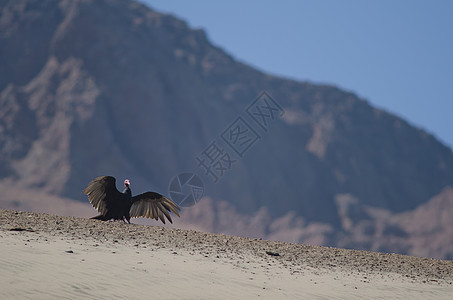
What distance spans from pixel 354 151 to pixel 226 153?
25488 mm

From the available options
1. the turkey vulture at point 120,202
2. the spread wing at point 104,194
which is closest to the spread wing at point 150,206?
the turkey vulture at point 120,202

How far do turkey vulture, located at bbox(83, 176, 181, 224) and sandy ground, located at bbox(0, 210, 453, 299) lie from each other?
422 mm

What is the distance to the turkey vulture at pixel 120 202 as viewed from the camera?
13.4 metres

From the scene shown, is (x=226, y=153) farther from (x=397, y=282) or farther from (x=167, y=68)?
(x=397, y=282)

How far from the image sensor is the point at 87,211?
65.6m

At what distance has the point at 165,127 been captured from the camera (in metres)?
80.8

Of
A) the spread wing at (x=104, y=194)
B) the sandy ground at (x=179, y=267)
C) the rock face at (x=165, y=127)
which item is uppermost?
the rock face at (x=165, y=127)

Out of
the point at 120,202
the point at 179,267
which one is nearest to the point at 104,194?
the point at 120,202

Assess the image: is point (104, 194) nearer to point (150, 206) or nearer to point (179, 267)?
point (150, 206)

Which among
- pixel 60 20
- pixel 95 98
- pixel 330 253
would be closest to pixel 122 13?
pixel 60 20

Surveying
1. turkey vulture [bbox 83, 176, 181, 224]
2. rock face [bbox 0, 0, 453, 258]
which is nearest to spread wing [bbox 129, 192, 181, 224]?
turkey vulture [bbox 83, 176, 181, 224]

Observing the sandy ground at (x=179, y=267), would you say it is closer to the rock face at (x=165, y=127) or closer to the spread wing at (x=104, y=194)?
the spread wing at (x=104, y=194)

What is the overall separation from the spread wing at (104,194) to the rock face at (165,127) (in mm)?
55992

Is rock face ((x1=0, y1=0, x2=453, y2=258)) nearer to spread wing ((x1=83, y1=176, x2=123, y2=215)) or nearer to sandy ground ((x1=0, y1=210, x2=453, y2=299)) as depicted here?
spread wing ((x1=83, y1=176, x2=123, y2=215))
